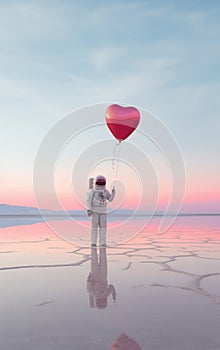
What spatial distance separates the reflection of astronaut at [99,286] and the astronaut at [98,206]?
4.33 ft

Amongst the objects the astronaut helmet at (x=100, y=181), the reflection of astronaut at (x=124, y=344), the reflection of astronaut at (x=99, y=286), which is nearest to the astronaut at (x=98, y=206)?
the astronaut helmet at (x=100, y=181)

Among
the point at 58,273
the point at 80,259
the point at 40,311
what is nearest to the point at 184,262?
the point at 80,259

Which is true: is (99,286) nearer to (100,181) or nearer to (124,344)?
(124,344)

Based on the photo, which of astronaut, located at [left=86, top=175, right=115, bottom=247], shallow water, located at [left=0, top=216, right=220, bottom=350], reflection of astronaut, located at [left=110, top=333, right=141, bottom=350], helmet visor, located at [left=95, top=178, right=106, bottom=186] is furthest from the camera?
helmet visor, located at [left=95, top=178, right=106, bottom=186]

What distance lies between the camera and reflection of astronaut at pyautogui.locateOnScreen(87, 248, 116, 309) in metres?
2.52

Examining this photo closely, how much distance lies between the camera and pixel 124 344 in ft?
5.63

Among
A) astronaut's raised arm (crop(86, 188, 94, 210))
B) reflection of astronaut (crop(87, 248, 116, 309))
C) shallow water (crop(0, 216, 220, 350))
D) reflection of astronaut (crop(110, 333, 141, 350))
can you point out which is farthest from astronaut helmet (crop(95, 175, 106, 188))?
reflection of astronaut (crop(110, 333, 141, 350))

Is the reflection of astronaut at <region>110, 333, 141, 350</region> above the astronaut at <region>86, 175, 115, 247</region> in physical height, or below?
below

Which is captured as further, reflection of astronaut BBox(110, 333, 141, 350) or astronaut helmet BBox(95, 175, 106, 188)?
astronaut helmet BBox(95, 175, 106, 188)

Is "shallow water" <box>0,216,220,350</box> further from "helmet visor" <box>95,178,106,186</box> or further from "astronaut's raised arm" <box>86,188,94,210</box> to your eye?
"helmet visor" <box>95,178,106,186</box>

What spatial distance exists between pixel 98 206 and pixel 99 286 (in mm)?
2726

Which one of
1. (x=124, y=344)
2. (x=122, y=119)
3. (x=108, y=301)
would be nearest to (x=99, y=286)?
(x=108, y=301)

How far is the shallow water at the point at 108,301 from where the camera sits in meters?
1.80

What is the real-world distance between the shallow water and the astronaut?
3.32 ft
